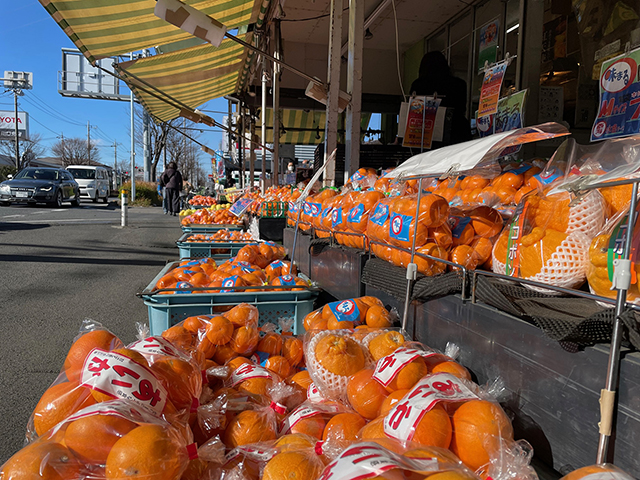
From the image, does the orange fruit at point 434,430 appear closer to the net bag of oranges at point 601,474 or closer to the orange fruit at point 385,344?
the net bag of oranges at point 601,474

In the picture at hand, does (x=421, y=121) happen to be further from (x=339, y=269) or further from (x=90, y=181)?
(x=90, y=181)

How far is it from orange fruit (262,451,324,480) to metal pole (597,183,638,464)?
2.41 feet

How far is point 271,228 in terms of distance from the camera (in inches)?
236

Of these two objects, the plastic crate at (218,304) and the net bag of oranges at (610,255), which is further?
the plastic crate at (218,304)

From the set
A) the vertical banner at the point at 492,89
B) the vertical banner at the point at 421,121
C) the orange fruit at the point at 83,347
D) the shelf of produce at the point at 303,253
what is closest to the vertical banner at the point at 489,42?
the vertical banner at the point at 492,89

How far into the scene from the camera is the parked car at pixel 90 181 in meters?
26.9

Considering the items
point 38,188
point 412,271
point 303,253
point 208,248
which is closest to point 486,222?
point 412,271

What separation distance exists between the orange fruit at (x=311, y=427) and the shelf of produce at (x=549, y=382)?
0.62 metres

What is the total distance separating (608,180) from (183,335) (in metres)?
1.93

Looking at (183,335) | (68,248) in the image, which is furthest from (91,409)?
(68,248)

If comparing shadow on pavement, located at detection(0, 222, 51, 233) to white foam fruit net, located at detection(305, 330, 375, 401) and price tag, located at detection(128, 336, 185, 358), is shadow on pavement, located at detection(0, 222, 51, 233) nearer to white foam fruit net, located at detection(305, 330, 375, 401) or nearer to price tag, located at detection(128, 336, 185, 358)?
price tag, located at detection(128, 336, 185, 358)

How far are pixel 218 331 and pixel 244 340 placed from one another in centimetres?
14

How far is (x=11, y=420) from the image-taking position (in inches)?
105

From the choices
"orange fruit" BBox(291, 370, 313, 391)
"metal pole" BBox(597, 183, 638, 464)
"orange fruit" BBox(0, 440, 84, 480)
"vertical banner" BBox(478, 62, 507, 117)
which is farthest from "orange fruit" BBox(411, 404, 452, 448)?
"vertical banner" BBox(478, 62, 507, 117)
